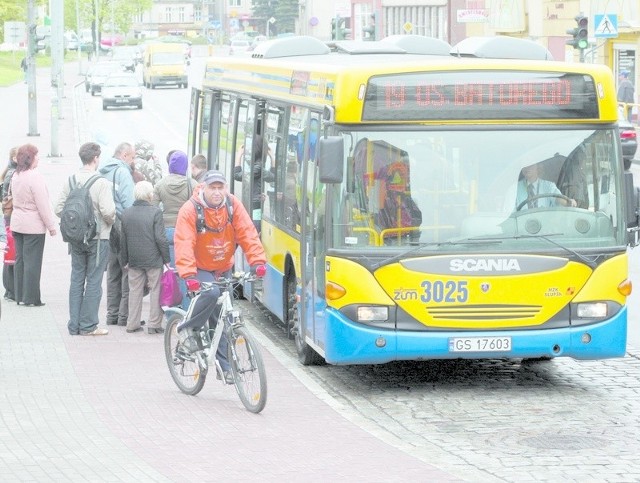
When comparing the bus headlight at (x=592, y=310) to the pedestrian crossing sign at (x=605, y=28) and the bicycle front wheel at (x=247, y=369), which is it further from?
the pedestrian crossing sign at (x=605, y=28)

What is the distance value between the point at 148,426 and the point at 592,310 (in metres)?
3.45

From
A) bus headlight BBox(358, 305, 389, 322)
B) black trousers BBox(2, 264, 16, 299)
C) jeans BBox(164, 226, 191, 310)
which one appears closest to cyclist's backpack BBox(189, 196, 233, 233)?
bus headlight BBox(358, 305, 389, 322)

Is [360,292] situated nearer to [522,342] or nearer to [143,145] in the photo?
[522,342]

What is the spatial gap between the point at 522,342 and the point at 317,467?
287 centimetres

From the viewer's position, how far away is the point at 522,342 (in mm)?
11008

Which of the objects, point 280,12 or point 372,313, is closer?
point 372,313

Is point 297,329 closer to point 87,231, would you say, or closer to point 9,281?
point 87,231

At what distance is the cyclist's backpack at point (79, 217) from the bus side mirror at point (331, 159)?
3341 millimetres

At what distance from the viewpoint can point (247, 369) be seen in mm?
10320

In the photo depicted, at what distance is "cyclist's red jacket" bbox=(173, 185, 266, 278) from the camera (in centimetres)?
1073

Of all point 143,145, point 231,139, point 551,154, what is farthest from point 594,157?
point 143,145

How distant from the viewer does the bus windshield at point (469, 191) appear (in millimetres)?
11016

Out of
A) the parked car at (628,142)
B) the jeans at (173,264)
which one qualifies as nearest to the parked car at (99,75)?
the parked car at (628,142)

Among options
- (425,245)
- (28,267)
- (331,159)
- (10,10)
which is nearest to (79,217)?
(28,267)
